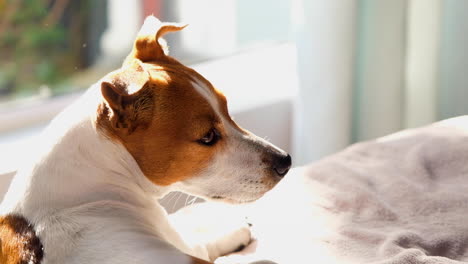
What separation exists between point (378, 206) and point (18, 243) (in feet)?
2.64

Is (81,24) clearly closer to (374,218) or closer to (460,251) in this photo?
(374,218)

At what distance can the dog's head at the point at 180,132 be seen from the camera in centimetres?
139

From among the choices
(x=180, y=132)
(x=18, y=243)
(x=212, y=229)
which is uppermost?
(x=180, y=132)

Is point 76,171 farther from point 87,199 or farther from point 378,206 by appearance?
point 378,206

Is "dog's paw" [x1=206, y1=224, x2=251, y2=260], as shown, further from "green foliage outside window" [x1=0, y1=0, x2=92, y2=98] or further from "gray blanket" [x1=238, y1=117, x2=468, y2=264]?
"green foliage outside window" [x1=0, y1=0, x2=92, y2=98]

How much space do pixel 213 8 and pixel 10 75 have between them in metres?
0.79

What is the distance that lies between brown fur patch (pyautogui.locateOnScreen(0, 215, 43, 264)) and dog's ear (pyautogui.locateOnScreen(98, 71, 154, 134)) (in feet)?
0.72

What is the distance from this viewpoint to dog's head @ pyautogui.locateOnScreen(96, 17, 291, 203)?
139 cm

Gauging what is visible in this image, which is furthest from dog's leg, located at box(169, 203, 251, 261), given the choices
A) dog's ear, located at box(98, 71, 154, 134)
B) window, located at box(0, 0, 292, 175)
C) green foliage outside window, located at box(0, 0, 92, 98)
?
green foliage outside window, located at box(0, 0, 92, 98)

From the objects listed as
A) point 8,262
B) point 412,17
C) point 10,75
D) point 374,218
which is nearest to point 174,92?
point 8,262

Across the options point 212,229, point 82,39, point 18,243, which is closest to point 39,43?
point 82,39

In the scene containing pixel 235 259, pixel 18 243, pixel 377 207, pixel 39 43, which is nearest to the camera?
pixel 18 243

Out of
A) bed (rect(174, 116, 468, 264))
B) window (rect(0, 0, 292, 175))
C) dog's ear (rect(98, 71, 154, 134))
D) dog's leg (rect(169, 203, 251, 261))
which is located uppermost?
dog's ear (rect(98, 71, 154, 134))

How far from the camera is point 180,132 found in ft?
4.66
